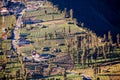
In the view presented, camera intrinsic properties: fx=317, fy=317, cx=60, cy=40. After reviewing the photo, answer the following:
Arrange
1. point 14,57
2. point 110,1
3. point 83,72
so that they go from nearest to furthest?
point 83,72 < point 14,57 < point 110,1

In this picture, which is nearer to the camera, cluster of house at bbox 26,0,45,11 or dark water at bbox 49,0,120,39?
dark water at bbox 49,0,120,39

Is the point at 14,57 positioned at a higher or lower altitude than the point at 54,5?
lower

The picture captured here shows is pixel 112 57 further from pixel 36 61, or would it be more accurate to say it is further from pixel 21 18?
pixel 21 18

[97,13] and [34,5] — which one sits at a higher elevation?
[34,5]

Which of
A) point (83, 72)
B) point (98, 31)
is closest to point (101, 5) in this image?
point (98, 31)

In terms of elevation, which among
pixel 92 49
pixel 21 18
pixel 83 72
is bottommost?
pixel 83 72

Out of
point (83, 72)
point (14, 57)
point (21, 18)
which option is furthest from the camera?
point (21, 18)

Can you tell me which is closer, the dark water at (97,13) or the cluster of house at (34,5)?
the dark water at (97,13)

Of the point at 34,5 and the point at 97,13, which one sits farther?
the point at 34,5
